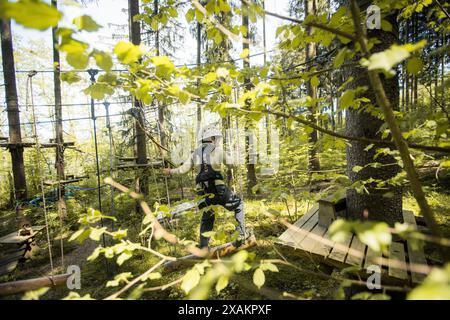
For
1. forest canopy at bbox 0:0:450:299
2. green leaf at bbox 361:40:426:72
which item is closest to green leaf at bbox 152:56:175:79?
forest canopy at bbox 0:0:450:299

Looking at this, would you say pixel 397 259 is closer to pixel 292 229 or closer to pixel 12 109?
pixel 292 229

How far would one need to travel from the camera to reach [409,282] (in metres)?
1.66

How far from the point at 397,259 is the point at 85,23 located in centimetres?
258

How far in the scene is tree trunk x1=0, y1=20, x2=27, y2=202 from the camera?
6445mm

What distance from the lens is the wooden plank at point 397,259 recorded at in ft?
5.58

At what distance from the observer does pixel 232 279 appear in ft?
7.63

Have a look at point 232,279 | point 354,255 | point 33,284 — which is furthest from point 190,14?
point 33,284

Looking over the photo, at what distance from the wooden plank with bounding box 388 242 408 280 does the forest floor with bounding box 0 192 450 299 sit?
1.73ft

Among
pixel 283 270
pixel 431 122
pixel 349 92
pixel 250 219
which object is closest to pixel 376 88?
pixel 349 92

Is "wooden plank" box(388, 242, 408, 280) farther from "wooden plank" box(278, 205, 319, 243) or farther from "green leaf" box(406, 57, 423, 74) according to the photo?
"green leaf" box(406, 57, 423, 74)

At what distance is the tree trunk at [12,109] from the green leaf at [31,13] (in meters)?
7.91

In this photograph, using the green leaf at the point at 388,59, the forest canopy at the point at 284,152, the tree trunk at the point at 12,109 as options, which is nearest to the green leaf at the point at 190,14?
the forest canopy at the point at 284,152

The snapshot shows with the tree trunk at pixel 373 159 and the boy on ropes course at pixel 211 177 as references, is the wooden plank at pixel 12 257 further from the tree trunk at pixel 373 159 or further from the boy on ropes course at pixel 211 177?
the tree trunk at pixel 373 159
